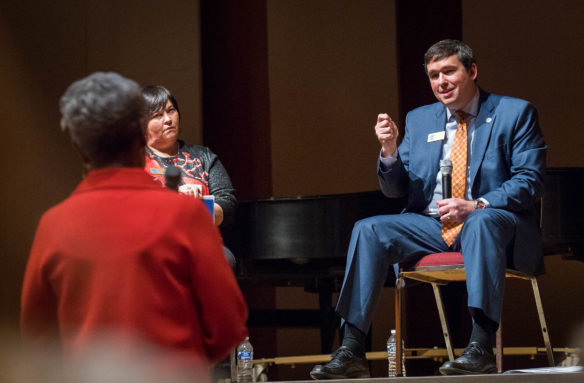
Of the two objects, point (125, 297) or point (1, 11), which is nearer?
point (125, 297)

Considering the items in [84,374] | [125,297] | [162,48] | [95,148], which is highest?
[162,48]

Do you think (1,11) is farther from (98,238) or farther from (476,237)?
(98,238)

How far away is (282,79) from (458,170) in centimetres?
317

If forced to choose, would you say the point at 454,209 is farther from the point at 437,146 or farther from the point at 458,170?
the point at 437,146

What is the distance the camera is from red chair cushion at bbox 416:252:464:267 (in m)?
3.00

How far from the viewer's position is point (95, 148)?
1.47 m

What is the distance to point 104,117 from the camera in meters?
1.45

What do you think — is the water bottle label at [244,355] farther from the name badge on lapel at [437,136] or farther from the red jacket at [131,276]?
the red jacket at [131,276]

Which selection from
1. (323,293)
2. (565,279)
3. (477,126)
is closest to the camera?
(477,126)

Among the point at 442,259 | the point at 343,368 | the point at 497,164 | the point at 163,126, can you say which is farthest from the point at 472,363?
the point at 163,126

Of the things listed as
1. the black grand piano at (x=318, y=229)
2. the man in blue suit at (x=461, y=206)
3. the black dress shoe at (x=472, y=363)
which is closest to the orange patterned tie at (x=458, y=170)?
the man in blue suit at (x=461, y=206)

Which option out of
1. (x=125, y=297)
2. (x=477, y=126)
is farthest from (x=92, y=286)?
(x=477, y=126)

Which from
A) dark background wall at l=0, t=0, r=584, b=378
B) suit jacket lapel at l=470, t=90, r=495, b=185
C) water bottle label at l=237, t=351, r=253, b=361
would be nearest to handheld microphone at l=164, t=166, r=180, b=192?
suit jacket lapel at l=470, t=90, r=495, b=185

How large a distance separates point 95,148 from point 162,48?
4.89 meters
